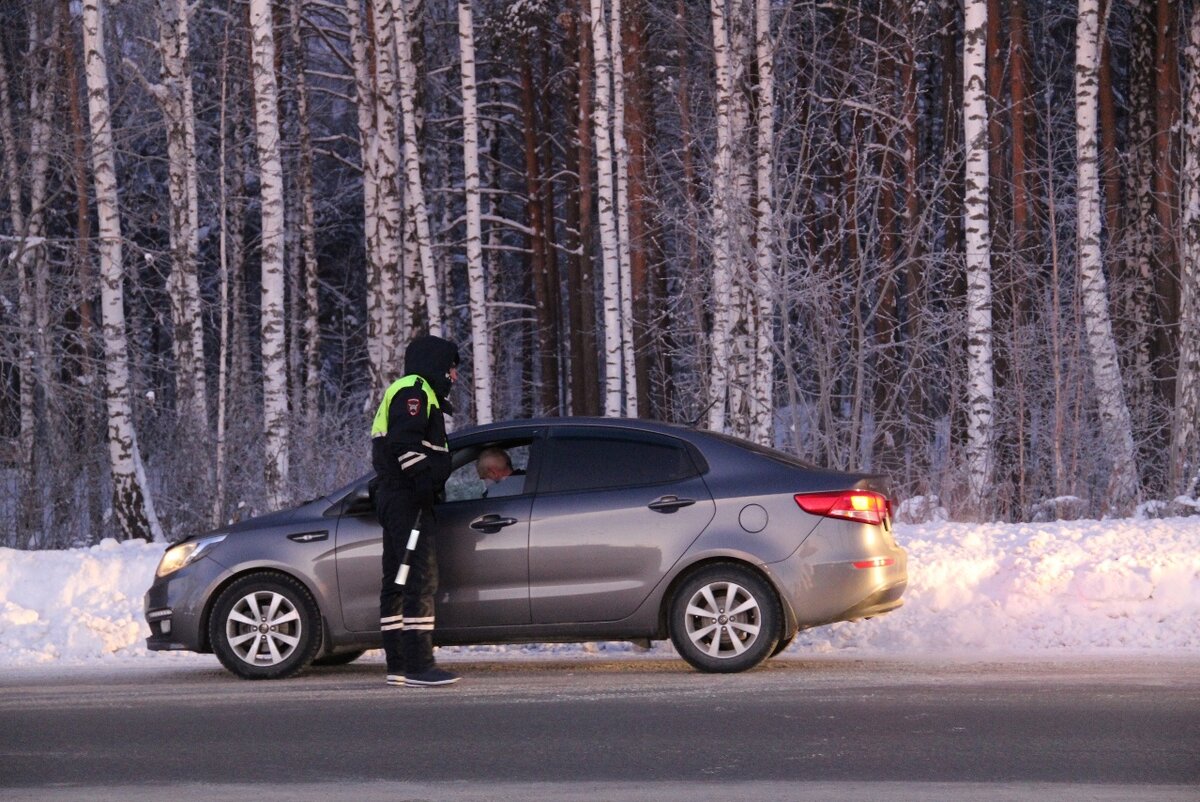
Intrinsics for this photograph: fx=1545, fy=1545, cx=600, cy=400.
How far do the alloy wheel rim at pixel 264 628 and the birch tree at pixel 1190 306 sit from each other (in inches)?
424

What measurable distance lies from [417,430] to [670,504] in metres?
1.65

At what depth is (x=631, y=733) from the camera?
7.80 metres

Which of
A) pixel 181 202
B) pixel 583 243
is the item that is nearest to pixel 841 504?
pixel 181 202

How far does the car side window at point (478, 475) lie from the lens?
32.9 feet

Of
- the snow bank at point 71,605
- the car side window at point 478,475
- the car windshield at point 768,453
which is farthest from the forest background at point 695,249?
the car side window at point 478,475

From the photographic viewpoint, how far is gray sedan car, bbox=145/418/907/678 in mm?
9648

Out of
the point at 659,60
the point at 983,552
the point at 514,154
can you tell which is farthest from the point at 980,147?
the point at 514,154

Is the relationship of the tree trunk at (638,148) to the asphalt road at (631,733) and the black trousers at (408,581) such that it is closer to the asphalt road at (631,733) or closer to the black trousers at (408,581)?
the black trousers at (408,581)

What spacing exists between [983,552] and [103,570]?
7.15 m

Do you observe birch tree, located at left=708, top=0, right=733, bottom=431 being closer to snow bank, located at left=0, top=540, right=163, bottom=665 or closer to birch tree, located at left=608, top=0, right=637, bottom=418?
birch tree, located at left=608, top=0, right=637, bottom=418

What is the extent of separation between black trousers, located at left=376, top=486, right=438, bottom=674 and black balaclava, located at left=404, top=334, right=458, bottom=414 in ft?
2.41

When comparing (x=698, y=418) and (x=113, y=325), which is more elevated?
(x=113, y=325)

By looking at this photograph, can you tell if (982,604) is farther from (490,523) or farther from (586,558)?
(490,523)

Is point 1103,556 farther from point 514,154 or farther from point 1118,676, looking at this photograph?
point 514,154
